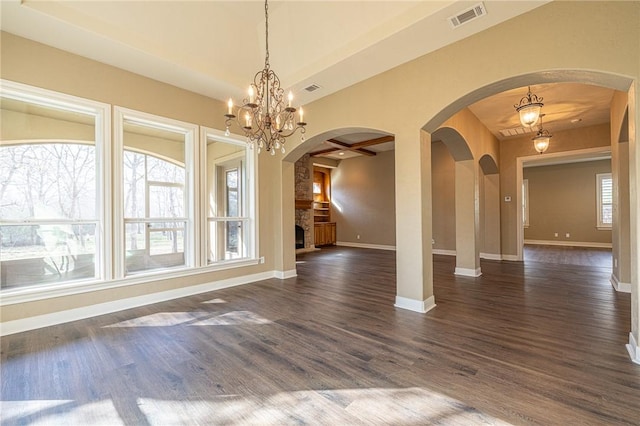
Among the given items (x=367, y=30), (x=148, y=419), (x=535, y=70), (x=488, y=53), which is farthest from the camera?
(x=367, y=30)

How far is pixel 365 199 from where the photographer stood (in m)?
10.5

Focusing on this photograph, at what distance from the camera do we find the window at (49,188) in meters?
3.08

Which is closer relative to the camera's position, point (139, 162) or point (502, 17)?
point (502, 17)

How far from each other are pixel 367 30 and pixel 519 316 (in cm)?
381

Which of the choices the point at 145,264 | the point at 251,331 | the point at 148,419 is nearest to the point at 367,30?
the point at 251,331

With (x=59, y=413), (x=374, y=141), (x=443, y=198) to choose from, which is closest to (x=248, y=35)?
(x=59, y=413)

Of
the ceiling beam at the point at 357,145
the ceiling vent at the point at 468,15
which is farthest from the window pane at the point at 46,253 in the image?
the ceiling beam at the point at 357,145

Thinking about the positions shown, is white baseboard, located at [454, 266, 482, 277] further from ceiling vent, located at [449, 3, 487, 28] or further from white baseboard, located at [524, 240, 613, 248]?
white baseboard, located at [524, 240, 613, 248]

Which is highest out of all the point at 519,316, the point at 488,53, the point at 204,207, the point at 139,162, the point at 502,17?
the point at 502,17

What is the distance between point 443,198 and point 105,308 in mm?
8428

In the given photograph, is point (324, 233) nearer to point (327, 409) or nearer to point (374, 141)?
point (374, 141)

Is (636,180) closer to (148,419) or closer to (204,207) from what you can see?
(148,419)

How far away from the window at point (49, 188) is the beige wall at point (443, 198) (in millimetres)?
8066

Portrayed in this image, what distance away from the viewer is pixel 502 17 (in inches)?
109
